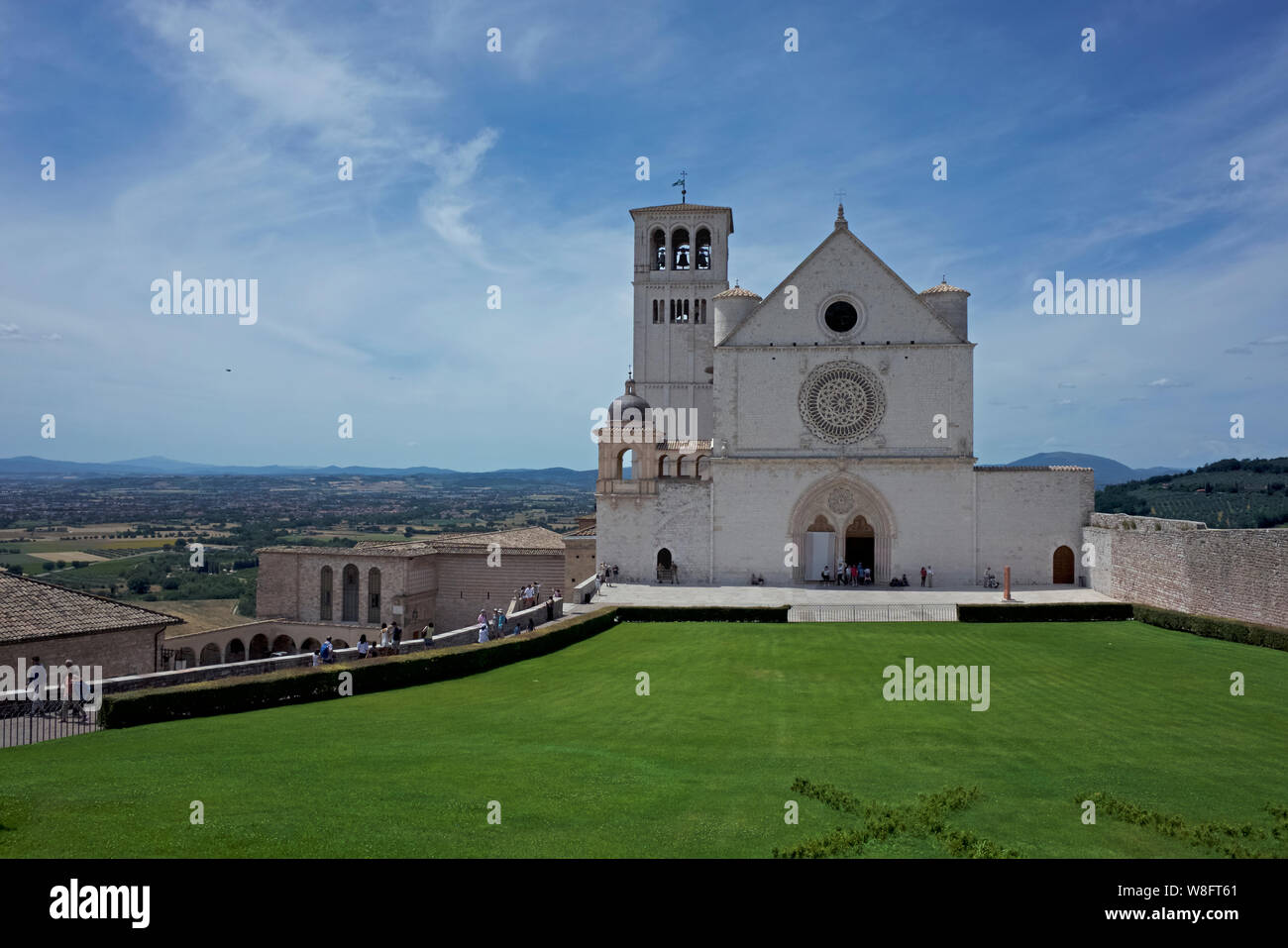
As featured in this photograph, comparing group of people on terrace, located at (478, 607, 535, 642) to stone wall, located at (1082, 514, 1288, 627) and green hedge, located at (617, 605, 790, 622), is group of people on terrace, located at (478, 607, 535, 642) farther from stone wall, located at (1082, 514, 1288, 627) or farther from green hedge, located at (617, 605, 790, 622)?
stone wall, located at (1082, 514, 1288, 627)

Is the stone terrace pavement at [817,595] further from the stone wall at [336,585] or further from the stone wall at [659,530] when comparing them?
the stone wall at [336,585]

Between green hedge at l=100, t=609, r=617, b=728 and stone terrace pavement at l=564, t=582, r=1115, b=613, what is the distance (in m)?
7.92

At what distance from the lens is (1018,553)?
38.3 metres

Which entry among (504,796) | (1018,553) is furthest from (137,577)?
(504,796)

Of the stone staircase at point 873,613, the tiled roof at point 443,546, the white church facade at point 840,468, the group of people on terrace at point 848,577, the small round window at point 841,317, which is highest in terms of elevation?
the small round window at point 841,317

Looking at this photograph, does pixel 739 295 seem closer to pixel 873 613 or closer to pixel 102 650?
pixel 873 613

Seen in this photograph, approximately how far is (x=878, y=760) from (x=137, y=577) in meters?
89.3

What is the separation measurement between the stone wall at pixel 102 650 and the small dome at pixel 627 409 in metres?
21.8

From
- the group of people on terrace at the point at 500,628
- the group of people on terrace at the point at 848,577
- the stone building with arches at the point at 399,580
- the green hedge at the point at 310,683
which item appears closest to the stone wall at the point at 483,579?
the stone building with arches at the point at 399,580

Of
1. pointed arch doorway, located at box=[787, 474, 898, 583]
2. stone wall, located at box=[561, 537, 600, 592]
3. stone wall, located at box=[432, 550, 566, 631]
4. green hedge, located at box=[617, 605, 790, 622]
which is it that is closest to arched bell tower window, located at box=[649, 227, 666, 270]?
stone wall, located at box=[432, 550, 566, 631]

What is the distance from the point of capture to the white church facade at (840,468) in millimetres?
38406

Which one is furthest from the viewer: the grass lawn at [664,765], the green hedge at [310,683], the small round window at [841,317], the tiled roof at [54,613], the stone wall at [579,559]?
the stone wall at [579,559]

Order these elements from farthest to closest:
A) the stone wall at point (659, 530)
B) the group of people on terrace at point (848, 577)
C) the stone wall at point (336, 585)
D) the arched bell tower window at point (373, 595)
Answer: the arched bell tower window at point (373, 595) < the stone wall at point (336, 585) < the stone wall at point (659, 530) < the group of people on terrace at point (848, 577)

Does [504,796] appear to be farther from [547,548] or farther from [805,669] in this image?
[547,548]
